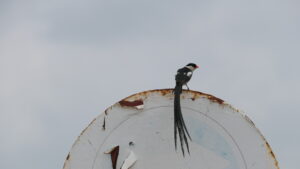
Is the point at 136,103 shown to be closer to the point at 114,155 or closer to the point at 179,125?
the point at 179,125

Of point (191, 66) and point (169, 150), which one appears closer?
point (169, 150)

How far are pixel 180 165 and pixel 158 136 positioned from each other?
0.50m

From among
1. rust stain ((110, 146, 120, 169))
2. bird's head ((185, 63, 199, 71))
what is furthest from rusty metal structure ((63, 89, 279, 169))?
bird's head ((185, 63, 199, 71))

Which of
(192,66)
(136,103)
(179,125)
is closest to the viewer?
(179,125)

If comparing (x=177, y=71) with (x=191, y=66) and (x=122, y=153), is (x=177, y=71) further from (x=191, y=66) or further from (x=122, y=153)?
(x=122, y=153)

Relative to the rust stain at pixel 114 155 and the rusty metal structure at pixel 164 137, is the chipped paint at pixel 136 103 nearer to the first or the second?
the rusty metal structure at pixel 164 137

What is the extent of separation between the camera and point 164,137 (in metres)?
10.2

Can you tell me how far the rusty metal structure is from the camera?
10.1 metres

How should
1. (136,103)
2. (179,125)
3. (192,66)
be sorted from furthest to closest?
(192,66) → (136,103) → (179,125)

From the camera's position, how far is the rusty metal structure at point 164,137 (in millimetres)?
10055

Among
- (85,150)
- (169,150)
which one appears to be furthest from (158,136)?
(85,150)

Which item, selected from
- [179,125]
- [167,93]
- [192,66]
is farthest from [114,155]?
[192,66]

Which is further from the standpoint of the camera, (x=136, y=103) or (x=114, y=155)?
(x=136, y=103)

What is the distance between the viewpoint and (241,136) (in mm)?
10086
